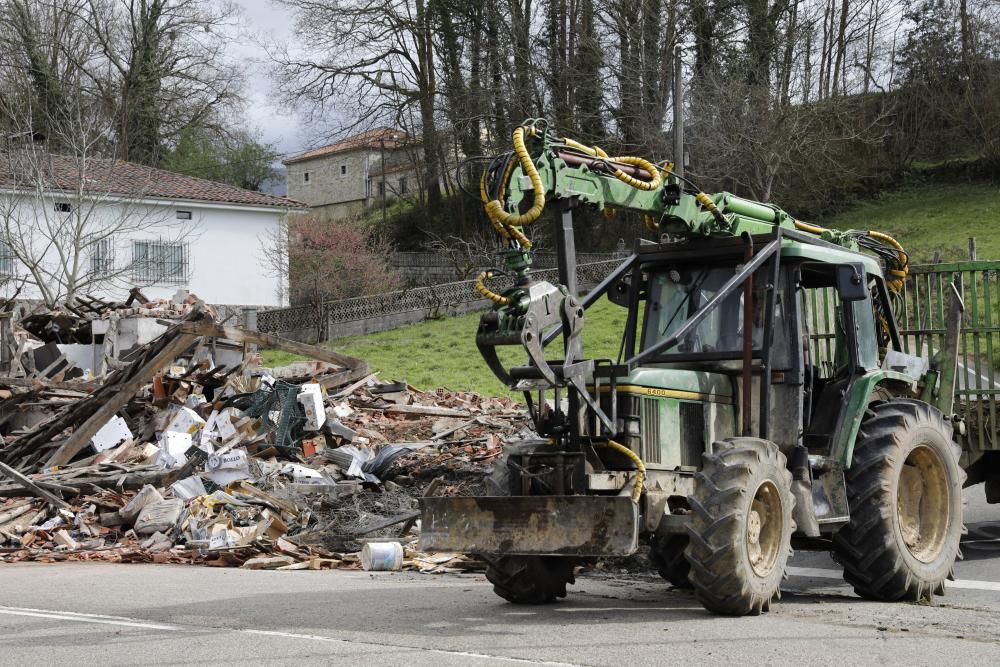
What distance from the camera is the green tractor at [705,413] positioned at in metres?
8.20

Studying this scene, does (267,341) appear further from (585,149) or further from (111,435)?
(585,149)

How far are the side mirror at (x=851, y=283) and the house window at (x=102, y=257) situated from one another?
31.9 metres

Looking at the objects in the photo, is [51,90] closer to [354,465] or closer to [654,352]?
[354,465]

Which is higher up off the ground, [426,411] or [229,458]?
[426,411]

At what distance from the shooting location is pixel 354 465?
16.8 m

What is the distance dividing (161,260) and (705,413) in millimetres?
40087

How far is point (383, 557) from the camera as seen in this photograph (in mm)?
12500

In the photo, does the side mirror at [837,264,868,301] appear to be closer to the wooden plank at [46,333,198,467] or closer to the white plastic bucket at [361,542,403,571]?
the white plastic bucket at [361,542,403,571]

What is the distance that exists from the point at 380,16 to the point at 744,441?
49718 millimetres

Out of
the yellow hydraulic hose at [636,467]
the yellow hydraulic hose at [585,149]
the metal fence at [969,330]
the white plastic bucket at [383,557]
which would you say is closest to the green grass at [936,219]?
the metal fence at [969,330]

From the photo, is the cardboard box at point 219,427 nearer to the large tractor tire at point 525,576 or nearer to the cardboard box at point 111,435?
the cardboard box at point 111,435

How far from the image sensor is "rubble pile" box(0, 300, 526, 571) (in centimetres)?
1426

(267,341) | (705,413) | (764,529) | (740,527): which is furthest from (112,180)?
(740,527)

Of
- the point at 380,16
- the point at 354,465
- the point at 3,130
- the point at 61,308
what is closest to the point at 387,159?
the point at 380,16
